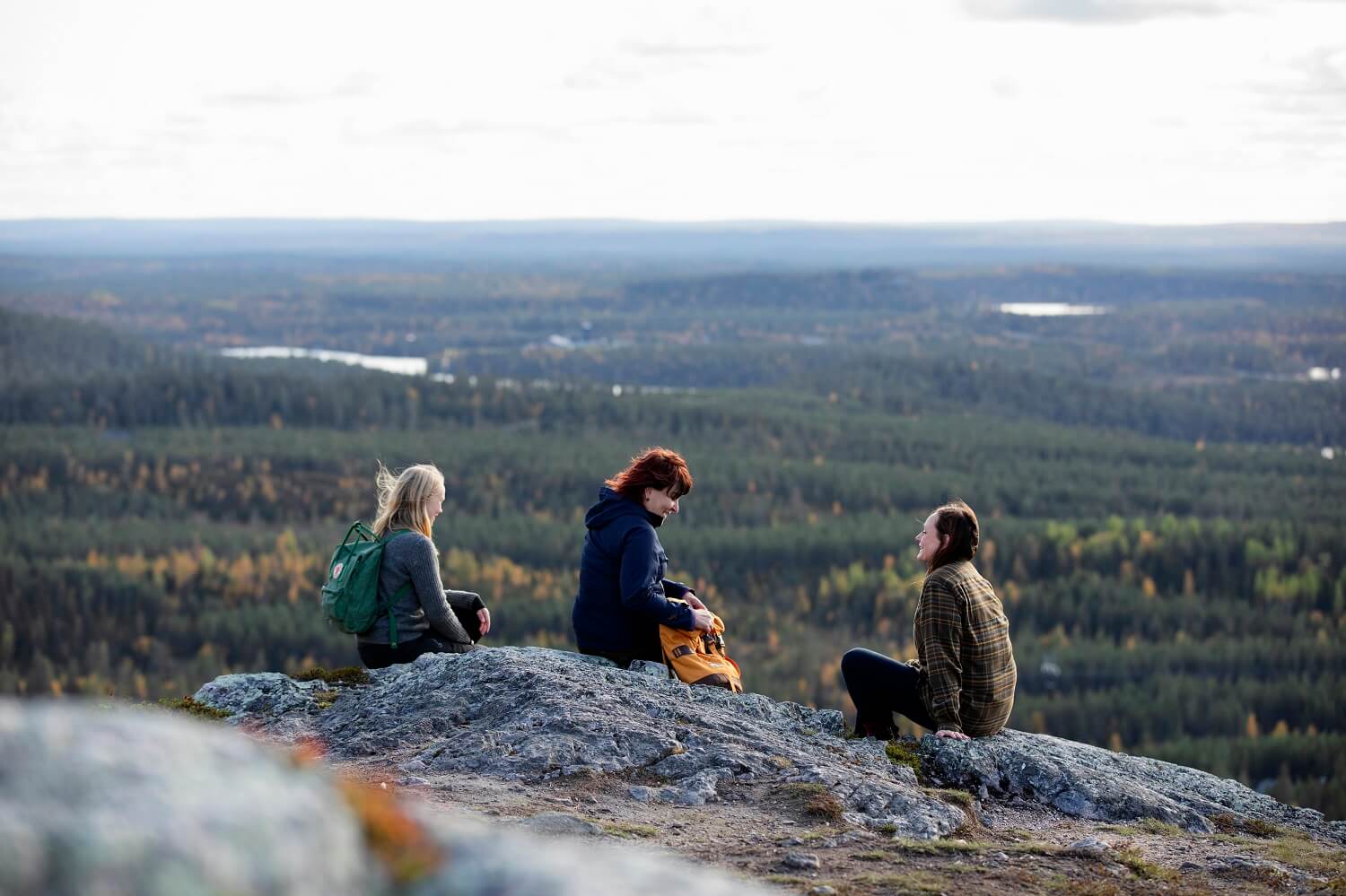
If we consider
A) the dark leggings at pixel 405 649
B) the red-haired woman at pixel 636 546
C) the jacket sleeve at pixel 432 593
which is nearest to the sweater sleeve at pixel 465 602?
the dark leggings at pixel 405 649

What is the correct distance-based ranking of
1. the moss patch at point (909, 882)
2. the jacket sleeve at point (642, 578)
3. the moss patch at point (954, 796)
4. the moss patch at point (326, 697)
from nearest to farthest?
the moss patch at point (909, 882) → the moss patch at point (954, 796) → the jacket sleeve at point (642, 578) → the moss patch at point (326, 697)

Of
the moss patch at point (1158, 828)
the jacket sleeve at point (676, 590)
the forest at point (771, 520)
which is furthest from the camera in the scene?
the forest at point (771, 520)

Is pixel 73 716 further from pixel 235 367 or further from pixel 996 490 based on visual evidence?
pixel 235 367

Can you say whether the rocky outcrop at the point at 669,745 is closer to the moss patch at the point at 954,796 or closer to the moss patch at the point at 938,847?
the moss patch at the point at 954,796

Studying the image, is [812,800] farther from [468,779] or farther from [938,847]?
[468,779]

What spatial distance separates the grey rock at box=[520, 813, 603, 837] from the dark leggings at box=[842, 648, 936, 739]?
10.1ft

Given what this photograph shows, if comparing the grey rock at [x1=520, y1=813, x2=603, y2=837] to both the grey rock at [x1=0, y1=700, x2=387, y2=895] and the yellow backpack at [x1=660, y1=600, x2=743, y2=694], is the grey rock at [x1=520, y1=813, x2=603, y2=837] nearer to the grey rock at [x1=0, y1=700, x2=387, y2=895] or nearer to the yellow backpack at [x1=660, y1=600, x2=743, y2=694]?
the yellow backpack at [x1=660, y1=600, x2=743, y2=694]

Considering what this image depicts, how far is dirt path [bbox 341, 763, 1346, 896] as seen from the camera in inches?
303

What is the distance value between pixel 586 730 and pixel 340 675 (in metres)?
2.87

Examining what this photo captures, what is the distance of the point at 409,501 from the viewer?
35.7ft

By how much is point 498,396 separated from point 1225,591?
→ 72344 millimetres

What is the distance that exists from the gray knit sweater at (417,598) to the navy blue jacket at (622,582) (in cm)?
96

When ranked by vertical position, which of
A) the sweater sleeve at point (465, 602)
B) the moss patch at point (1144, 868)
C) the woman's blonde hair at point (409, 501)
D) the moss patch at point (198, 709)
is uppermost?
the woman's blonde hair at point (409, 501)

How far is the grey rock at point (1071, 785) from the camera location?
1024 centimetres
